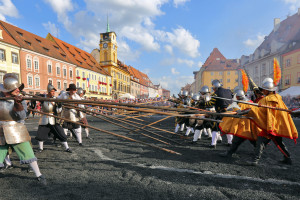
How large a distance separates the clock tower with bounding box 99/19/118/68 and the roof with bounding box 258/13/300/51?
36.2m

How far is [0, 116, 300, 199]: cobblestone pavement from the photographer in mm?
2637

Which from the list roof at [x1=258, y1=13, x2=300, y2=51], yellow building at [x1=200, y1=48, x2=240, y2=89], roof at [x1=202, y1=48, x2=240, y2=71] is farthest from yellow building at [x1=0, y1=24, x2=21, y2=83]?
roof at [x1=202, y1=48, x2=240, y2=71]

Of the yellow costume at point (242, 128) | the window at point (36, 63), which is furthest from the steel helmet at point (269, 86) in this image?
the window at point (36, 63)

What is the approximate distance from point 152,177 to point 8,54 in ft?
86.0

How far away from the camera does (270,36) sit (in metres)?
36.0

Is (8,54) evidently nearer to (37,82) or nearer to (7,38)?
(7,38)

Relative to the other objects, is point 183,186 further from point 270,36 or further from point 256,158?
point 270,36

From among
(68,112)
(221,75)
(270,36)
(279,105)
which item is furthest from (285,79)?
(68,112)

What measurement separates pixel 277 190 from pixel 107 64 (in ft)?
160

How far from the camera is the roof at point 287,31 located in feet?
95.1

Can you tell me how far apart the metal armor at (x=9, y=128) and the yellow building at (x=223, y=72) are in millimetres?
50430

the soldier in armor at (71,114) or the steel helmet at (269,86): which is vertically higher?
the steel helmet at (269,86)

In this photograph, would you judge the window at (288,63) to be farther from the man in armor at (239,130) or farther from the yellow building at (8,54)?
the yellow building at (8,54)

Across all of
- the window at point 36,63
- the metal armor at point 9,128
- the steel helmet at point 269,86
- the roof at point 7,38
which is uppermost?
the roof at point 7,38
